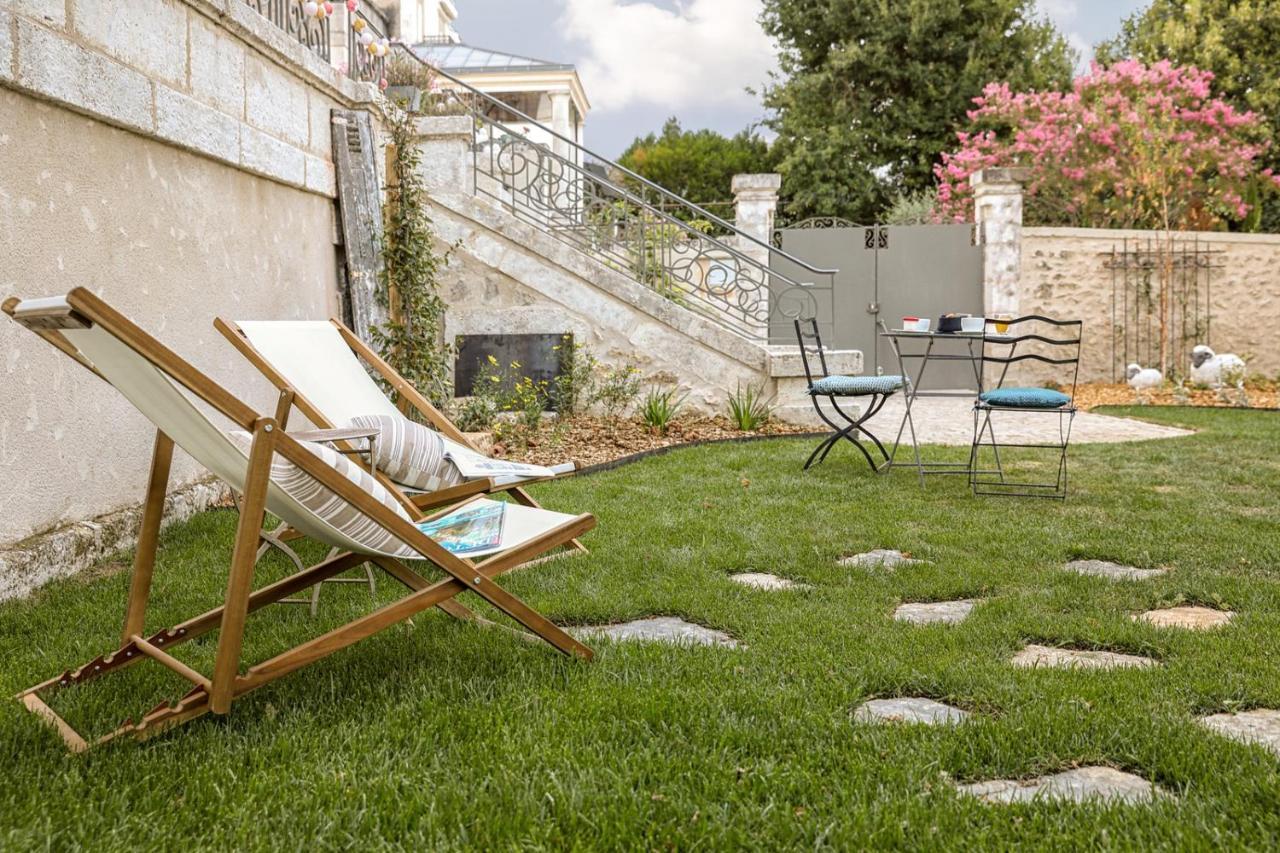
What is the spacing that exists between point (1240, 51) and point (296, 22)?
16.7 meters

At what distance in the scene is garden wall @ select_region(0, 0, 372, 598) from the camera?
12.0ft

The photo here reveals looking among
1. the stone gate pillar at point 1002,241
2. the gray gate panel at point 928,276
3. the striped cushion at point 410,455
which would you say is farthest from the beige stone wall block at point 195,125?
the stone gate pillar at point 1002,241

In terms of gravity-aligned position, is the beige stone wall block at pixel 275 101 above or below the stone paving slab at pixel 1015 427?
above

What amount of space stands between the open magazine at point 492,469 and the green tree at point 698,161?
20.6 metres

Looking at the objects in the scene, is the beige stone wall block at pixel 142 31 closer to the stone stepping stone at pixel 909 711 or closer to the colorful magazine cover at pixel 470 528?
the colorful magazine cover at pixel 470 528

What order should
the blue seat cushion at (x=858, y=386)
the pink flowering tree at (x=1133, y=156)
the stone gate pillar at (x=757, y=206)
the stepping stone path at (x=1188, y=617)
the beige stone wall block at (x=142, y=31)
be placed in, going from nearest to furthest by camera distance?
1. the stepping stone path at (x=1188, y=617)
2. the beige stone wall block at (x=142, y=31)
3. the blue seat cushion at (x=858, y=386)
4. the stone gate pillar at (x=757, y=206)
5. the pink flowering tree at (x=1133, y=156)

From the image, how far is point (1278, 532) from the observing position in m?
4.32

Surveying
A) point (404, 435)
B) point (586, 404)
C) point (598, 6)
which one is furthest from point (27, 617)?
point (598, 6)

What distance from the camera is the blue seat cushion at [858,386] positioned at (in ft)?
19.3

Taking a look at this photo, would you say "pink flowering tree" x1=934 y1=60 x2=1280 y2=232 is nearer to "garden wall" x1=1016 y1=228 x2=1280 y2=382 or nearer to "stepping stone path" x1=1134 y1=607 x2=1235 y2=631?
"garden wall" x1=1016 y1=228 x2=1280 y2=382

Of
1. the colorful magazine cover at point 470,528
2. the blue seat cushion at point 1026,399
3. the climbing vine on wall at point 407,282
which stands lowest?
the colorful magazine cover at point 470,528

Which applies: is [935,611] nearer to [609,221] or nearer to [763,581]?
[763,581]

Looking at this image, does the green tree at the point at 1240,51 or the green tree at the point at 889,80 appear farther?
the green tree at the point at 889,80

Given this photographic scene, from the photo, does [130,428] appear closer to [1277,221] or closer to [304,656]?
[304,656]
